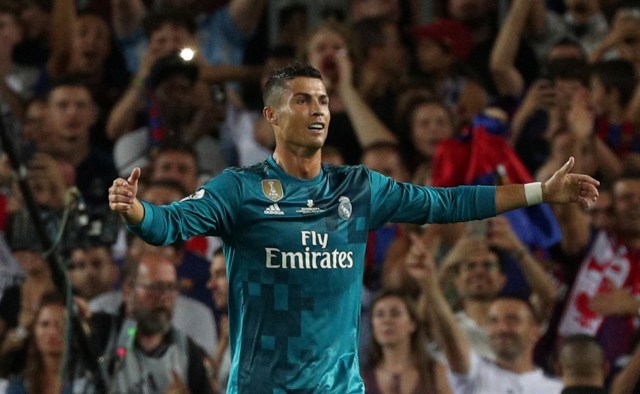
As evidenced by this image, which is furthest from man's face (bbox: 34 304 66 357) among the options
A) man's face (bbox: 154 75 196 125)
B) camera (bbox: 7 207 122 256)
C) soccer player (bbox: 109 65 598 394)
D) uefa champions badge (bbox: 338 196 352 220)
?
uefa champions badge (bbox: 338 196 352 220)

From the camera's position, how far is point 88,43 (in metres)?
10.3

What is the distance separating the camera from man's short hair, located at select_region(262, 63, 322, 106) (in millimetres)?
5988

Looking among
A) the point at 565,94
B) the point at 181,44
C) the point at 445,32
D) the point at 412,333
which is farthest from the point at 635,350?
the point at 181,44

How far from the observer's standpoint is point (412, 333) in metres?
8.25

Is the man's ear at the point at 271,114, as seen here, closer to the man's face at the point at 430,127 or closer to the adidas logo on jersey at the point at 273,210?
the adidas logo on jersey at the point at 273,210

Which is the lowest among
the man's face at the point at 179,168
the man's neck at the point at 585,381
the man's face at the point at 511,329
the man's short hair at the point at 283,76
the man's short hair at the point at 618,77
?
the man's neck at the point at 585,381

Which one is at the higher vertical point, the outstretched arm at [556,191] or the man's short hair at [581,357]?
the outstretched arm at [556,191]

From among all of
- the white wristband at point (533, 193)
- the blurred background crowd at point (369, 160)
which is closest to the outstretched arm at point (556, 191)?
the white wristband at point (533, 193)

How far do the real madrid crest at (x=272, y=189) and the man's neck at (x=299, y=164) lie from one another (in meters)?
0.08

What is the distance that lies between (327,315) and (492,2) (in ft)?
16.3

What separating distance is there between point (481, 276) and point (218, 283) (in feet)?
5.11

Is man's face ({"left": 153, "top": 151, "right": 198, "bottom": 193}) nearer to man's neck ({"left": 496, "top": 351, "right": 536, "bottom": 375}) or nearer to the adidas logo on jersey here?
man's neck ({"left": 496, "top": 351, "right": 536, "bottom": 375})

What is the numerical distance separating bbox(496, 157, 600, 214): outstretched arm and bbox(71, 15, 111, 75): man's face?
495 centimetres

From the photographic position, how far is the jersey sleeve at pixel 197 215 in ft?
17.7
